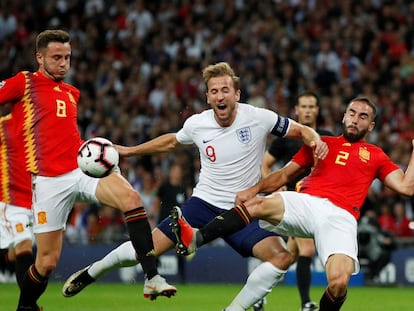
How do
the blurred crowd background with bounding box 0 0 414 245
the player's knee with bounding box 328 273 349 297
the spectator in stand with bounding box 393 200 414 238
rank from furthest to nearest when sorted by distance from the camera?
the blurred crowd background with bounding box 0 0 414 245 < the spectator in stand with bounding box 393 200 414 238 < the player's knee with bounding box 328 273 349 297

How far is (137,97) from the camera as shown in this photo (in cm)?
1967

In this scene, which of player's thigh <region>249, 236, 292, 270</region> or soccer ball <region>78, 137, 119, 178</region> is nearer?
soccer ball <region>78, 137, 119, 178</region>

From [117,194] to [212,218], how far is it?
1.00 meters

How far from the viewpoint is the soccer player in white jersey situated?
8.70 meters

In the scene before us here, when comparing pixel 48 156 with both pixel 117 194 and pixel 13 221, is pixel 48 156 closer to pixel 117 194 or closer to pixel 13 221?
pixel 117 194

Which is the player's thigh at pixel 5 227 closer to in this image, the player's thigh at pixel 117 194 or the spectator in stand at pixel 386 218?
the player's thigh at pixel 117 194

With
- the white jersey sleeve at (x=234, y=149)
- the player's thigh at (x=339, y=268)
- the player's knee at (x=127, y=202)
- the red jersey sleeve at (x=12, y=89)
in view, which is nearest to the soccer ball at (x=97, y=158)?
the player's knee at (x=127, y=202)

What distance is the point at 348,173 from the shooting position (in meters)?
8.57

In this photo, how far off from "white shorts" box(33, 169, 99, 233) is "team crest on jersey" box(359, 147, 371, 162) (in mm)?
2327

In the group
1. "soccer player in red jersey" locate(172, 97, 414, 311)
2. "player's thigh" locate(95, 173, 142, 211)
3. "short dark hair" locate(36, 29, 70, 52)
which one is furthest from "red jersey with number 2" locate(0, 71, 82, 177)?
"soccer player in red jersey" locate(172, 97, 414, 311)

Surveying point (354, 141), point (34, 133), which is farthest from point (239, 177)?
point (34, 133)

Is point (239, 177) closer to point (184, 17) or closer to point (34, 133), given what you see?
point (34, 133)

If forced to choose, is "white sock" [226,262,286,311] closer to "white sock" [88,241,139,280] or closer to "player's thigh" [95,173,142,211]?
"white sock" [88,241,139,280]

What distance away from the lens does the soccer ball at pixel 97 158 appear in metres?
8.19
